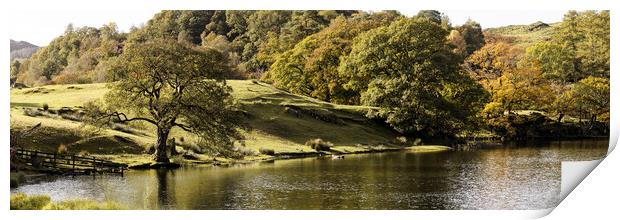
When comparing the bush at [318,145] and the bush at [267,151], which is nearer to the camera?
the bush at [267,151]

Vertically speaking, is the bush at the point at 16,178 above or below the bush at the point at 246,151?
below

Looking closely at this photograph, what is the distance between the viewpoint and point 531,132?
8506 centimetres

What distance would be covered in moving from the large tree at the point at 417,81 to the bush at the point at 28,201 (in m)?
45.2

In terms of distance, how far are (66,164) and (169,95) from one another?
10.1 m

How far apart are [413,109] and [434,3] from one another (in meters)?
24.9

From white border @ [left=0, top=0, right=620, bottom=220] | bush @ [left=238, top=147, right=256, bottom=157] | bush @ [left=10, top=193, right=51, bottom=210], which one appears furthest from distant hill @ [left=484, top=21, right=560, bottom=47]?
bush @ [left=10, top=193, right=51, bottom=210]

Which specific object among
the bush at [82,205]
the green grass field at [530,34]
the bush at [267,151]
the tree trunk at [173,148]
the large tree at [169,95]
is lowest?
the bush at [82,205]

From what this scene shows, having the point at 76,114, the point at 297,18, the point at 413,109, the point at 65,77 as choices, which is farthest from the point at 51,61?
the point at 413,109

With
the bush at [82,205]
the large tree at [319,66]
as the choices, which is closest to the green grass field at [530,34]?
the large tree at [319,66]

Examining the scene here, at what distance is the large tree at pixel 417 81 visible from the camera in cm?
7769

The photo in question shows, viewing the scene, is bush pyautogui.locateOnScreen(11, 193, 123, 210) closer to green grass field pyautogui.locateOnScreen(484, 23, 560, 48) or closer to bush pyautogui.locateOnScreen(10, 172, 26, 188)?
bush pyautogui.locateOnScreen(10, 172, 26, 188)

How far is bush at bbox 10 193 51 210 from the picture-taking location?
3656 cm
